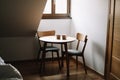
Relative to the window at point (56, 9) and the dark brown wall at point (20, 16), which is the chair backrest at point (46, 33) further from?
the window at point (56, 9)

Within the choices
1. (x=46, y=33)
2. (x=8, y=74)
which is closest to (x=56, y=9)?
(x=46, y=33)

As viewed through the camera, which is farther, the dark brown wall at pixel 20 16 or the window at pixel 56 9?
the window at pixel 56 9

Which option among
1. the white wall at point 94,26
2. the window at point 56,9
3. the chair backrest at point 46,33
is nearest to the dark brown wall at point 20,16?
the chair backrest at point 46,33

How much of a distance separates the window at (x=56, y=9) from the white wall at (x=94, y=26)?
1.13 ft

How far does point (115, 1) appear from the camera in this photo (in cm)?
293

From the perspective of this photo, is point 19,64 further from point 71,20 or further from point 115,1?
point 115,1

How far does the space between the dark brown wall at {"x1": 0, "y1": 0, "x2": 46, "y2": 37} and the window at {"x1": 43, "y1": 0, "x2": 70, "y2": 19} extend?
23.6 inches

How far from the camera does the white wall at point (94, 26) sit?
3.35 meters

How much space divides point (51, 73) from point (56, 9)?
161cm

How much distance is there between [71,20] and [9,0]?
1.93 meters

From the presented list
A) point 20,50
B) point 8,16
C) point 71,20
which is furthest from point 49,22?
point 8,16

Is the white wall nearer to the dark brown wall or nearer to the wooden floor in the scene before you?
the wooden floor

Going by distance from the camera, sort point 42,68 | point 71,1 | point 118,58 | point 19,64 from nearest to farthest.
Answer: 1. point 118,58
2. point 42,68
3. point 19,64
4. point 71,1

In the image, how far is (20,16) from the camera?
349cm
